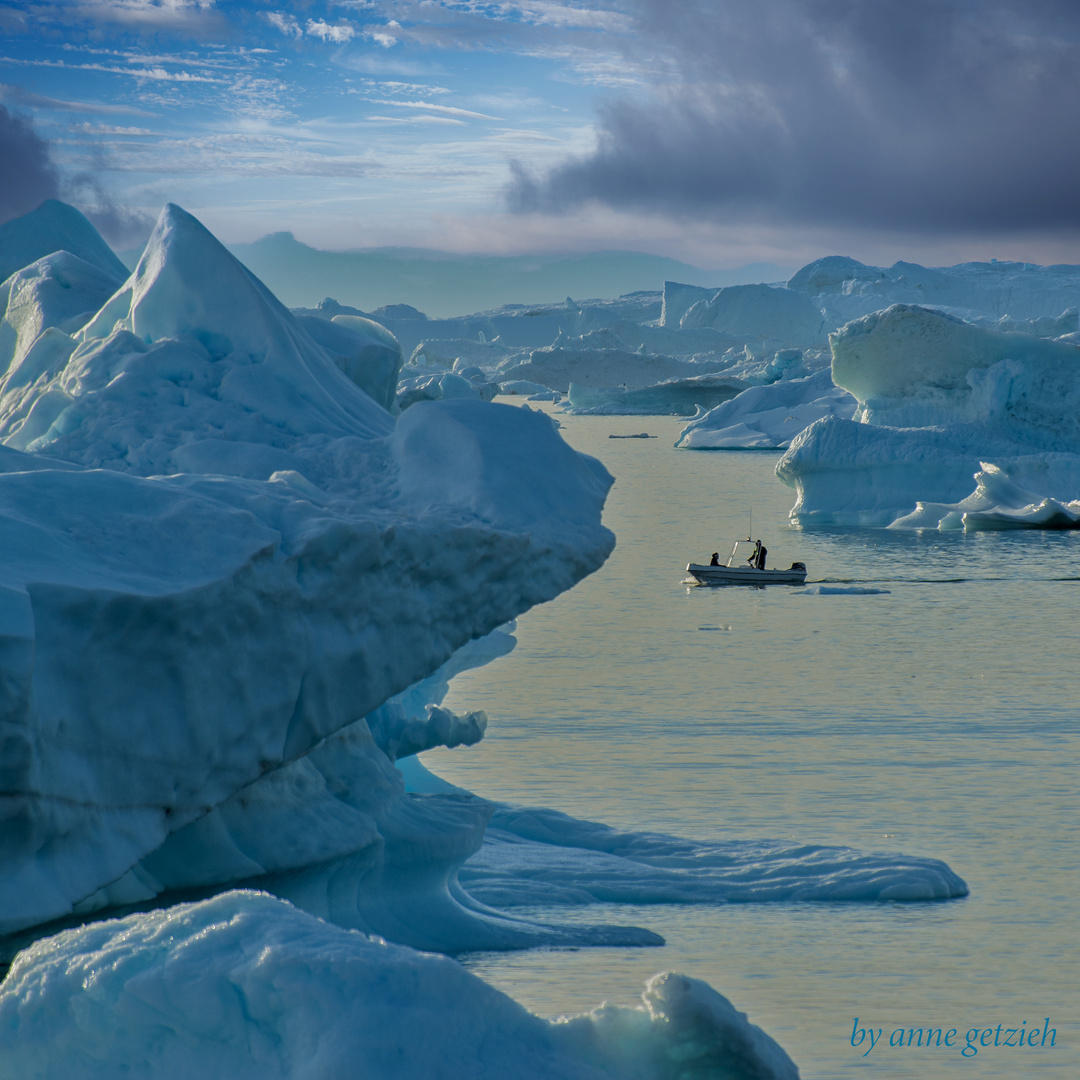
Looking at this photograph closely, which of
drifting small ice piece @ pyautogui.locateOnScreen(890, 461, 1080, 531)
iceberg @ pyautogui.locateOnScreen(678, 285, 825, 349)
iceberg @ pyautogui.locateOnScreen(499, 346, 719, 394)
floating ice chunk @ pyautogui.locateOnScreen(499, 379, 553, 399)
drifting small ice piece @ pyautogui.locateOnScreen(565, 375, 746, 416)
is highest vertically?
iceberg @ pyautogui.locateOnScreen(678, 285, 825, 349)

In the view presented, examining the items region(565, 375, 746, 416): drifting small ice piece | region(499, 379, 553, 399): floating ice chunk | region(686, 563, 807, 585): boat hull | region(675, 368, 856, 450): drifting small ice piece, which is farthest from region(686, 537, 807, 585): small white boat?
region(499, 379, 553, 399): floating ice chunk

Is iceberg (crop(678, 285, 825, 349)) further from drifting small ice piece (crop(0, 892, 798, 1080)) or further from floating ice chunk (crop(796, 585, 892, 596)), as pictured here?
drifting small ice piece (crop(0, 892, 798, 1080))

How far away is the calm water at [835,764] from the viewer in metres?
4.88

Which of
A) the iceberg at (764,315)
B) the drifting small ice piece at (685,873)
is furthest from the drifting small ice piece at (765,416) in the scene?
the drifting small ice piece at (685,873)

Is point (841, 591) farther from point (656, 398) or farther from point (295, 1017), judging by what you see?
point (656, 398)

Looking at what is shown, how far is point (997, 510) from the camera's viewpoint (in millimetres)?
20750

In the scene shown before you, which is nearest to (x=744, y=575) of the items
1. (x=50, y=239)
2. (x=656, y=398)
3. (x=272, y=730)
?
(x=50, y=239)

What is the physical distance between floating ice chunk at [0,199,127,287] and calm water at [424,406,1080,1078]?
4247 mm

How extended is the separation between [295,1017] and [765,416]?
1521 inches

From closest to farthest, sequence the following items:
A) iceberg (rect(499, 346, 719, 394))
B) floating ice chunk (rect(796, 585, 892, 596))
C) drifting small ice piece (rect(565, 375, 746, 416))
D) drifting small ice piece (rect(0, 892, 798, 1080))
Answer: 1. drifting small ice piece (rect(0, 892, 798, 1080))
2. floating ice chunk (rect(796, 585, 892, 596))
3. drifting small ice piece (rect(565, 375, 746, 416))
4. iceberg (rect(499, 346, 719, 394))

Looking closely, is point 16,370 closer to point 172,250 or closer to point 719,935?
point 172,250

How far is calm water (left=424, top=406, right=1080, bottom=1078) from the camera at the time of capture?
4.88 meters

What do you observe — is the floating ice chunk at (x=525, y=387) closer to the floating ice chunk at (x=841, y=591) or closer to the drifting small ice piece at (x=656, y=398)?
the drifting small ice piece at (x=656, y=398)

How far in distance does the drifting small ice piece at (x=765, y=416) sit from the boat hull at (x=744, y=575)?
785 inches
